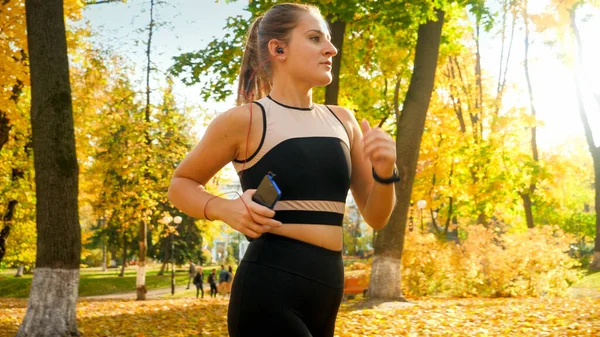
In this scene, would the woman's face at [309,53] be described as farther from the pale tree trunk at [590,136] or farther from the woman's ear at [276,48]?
the pale tree trunk at [590,136]

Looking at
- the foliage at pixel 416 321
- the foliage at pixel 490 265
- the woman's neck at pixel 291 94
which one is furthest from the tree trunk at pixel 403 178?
the woman's neck at pixel 291 94

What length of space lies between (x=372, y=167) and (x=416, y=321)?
867cm

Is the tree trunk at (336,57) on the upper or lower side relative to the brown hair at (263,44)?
upper

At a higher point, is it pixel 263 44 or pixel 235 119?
pixel 263 44

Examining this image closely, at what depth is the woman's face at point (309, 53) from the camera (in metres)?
2.53

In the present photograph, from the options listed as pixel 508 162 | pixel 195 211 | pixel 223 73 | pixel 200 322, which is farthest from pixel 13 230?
pixel 195 211

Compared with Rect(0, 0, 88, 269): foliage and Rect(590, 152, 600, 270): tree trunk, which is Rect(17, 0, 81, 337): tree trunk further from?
Rect(590, 152, 600, 270): tree trunk

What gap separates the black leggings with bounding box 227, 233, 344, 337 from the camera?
7.18ft

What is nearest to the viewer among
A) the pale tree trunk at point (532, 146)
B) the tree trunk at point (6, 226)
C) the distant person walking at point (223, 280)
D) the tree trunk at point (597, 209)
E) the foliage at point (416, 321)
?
the foliage at point (416, 321)

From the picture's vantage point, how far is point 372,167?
2.41 m

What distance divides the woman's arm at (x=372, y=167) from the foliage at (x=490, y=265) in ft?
50.7

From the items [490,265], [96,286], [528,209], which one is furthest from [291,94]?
[96,286]

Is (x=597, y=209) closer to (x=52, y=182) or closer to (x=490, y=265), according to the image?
(x=490, y=265)

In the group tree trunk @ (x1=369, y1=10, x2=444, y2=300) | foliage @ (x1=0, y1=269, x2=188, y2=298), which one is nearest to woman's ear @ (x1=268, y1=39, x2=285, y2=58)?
tree trunk @ (x1=369, y1=10, x2=444, y2=300)
